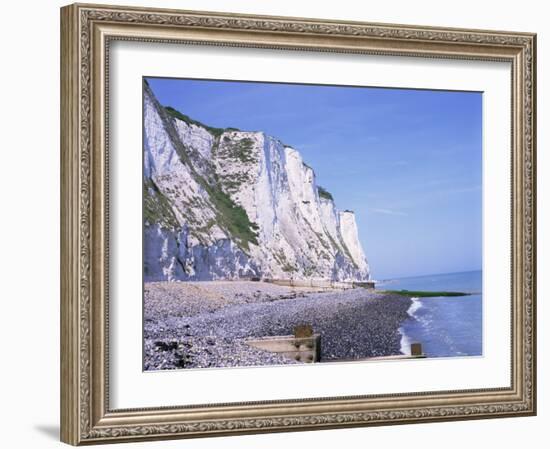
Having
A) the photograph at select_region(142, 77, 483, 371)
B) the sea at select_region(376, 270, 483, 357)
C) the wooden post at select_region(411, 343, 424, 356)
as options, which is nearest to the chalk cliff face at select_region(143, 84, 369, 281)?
the photograph at select_region(142, 77, 483, 371)

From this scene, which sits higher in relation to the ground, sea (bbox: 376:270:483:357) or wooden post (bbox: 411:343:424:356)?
sea (bbox: 376:270:483:357)

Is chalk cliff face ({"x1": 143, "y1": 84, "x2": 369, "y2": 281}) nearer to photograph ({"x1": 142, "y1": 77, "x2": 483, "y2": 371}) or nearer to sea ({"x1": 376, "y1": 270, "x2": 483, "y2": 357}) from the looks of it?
photograph ({"x1": 142, "y1": 77, "x2": 483, "y2": 371})

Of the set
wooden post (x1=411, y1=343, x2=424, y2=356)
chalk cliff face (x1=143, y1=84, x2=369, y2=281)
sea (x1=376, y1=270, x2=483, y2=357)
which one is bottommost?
wooden post (x1=411, y1=343, x2=424, y2=356)

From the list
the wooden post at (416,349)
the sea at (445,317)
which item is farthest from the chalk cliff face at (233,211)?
the wooden post at (416,349)

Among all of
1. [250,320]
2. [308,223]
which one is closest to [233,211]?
[308,223]

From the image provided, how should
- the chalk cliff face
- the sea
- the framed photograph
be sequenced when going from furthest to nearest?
the sea
the chalk cliff face
the framed photograph

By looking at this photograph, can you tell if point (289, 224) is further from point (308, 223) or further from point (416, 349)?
point (416, 349)

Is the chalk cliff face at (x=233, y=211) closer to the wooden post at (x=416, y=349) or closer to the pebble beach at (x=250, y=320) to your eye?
the pebble beach at (x=250, y=320)
